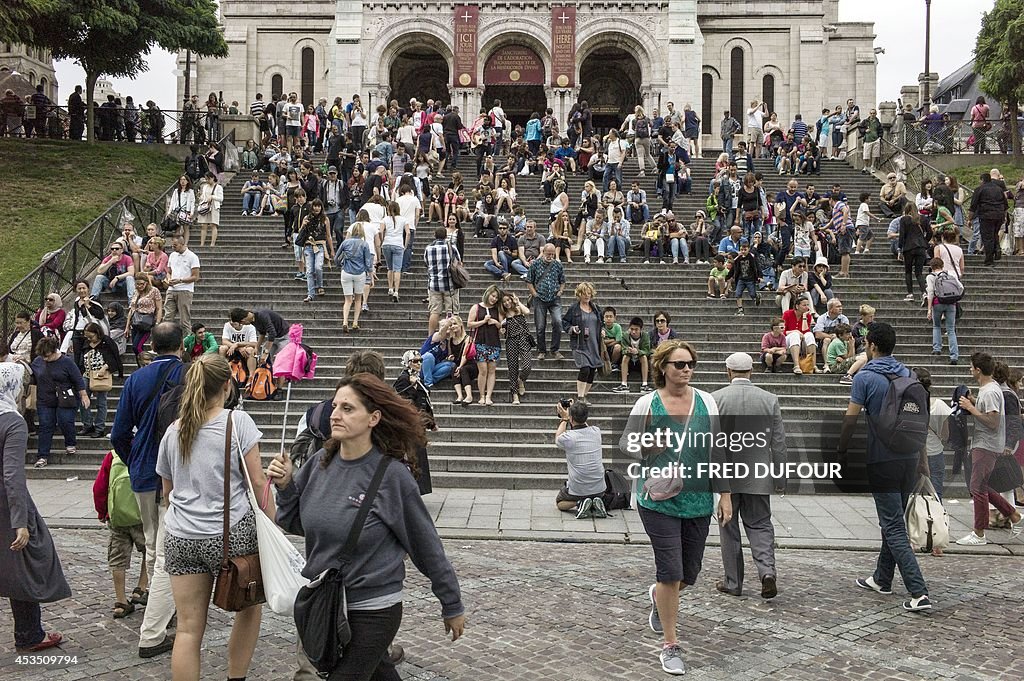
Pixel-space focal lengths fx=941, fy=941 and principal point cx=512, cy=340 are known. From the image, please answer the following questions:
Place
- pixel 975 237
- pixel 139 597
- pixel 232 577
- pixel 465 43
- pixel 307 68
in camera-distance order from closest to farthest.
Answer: pixel 232 577, pixel 139 597, pixel 975 237, pixel 465 43, pixel 307 68

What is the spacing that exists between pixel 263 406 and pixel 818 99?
36.3 meters

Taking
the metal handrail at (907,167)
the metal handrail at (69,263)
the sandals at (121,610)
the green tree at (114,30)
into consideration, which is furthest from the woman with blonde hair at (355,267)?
the metal handrail at (907,167)

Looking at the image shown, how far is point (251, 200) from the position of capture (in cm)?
2231

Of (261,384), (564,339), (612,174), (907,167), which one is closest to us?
(261,384)

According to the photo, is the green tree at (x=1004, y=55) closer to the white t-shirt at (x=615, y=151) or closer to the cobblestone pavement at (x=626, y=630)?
the white t-shirt at (x=615, y=151)

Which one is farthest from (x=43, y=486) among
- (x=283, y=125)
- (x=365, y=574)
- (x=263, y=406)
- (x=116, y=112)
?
(x=116, y=112)

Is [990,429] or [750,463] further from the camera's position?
[990,429]

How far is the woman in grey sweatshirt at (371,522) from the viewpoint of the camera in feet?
13.4

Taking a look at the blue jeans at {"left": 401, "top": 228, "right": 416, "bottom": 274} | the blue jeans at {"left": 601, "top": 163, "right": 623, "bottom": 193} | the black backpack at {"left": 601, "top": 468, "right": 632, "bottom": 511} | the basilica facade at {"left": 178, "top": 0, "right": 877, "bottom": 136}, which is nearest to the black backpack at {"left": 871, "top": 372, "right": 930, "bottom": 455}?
the black backpack at {"left": 601, "top": 468, "right": 632, "bottom": 511}

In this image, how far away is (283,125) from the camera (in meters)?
28.8

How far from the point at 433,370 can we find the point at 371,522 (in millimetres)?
10053

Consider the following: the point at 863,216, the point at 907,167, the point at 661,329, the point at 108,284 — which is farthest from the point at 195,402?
the point at 907,167

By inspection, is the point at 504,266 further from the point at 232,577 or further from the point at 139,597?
the point at 232,577

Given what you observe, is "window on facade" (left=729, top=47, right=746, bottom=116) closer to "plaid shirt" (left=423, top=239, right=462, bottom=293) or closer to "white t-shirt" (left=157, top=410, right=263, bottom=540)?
"plaid shirt" (left=423, top=239, right=462, bottom=293)
